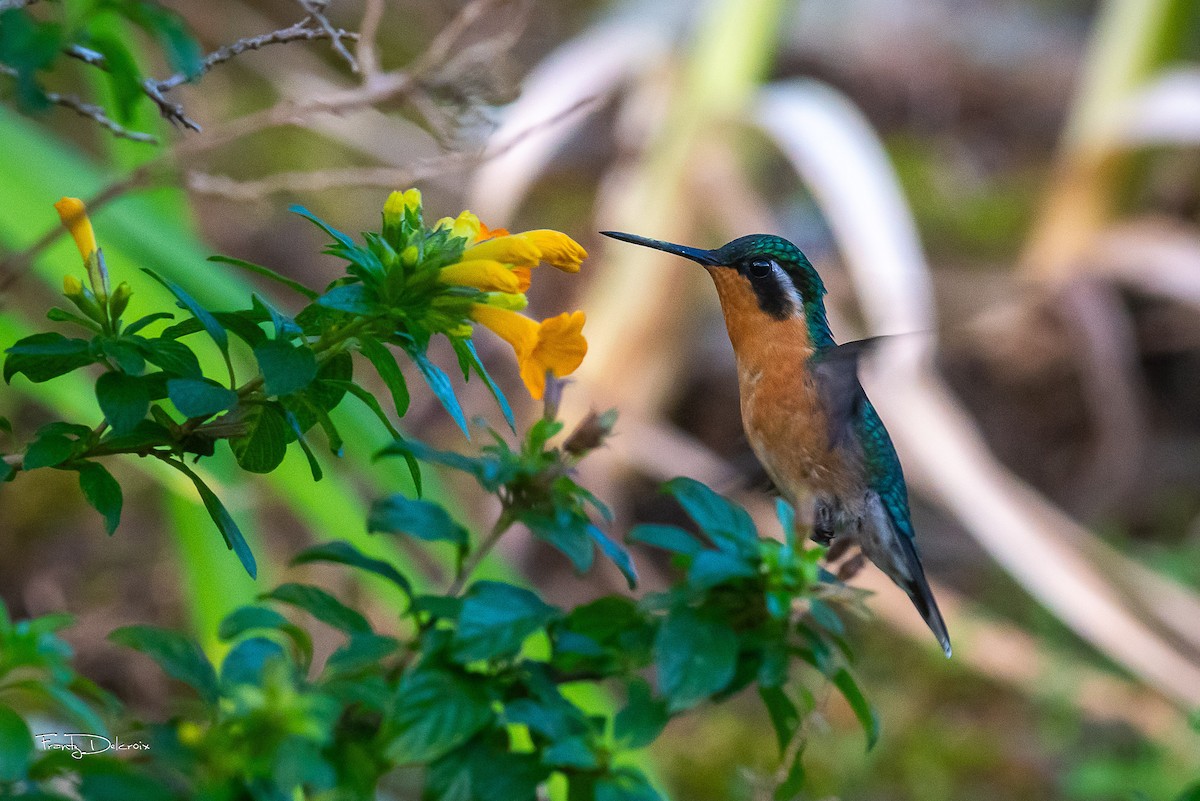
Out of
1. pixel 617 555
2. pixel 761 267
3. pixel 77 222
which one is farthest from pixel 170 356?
pixel 761 267

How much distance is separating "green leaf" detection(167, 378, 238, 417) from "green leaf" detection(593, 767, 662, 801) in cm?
26

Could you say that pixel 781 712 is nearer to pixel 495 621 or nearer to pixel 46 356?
pixel 495 621

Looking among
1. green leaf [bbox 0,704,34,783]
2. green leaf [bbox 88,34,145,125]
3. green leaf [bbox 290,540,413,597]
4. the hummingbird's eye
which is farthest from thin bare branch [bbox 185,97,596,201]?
green leaf [bbox 0,704,34,783]

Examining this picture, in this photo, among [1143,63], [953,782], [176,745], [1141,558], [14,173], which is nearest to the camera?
[176,745]

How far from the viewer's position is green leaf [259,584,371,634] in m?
0.59

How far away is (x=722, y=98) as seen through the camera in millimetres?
2742

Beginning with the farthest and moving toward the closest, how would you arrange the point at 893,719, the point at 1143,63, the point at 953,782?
the point at 1143,63 → the point at 893,719 → the point at 953,782

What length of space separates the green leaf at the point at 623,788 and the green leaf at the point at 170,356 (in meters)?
0.29

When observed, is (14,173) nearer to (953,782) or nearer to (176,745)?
(176,745)

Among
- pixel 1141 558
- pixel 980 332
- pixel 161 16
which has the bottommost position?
pixel 1141 558

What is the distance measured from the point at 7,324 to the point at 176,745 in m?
0.66

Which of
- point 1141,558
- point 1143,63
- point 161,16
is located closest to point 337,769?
point 161,16

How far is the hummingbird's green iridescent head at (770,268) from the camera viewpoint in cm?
92

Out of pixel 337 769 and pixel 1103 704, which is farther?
pixel 1103 704
